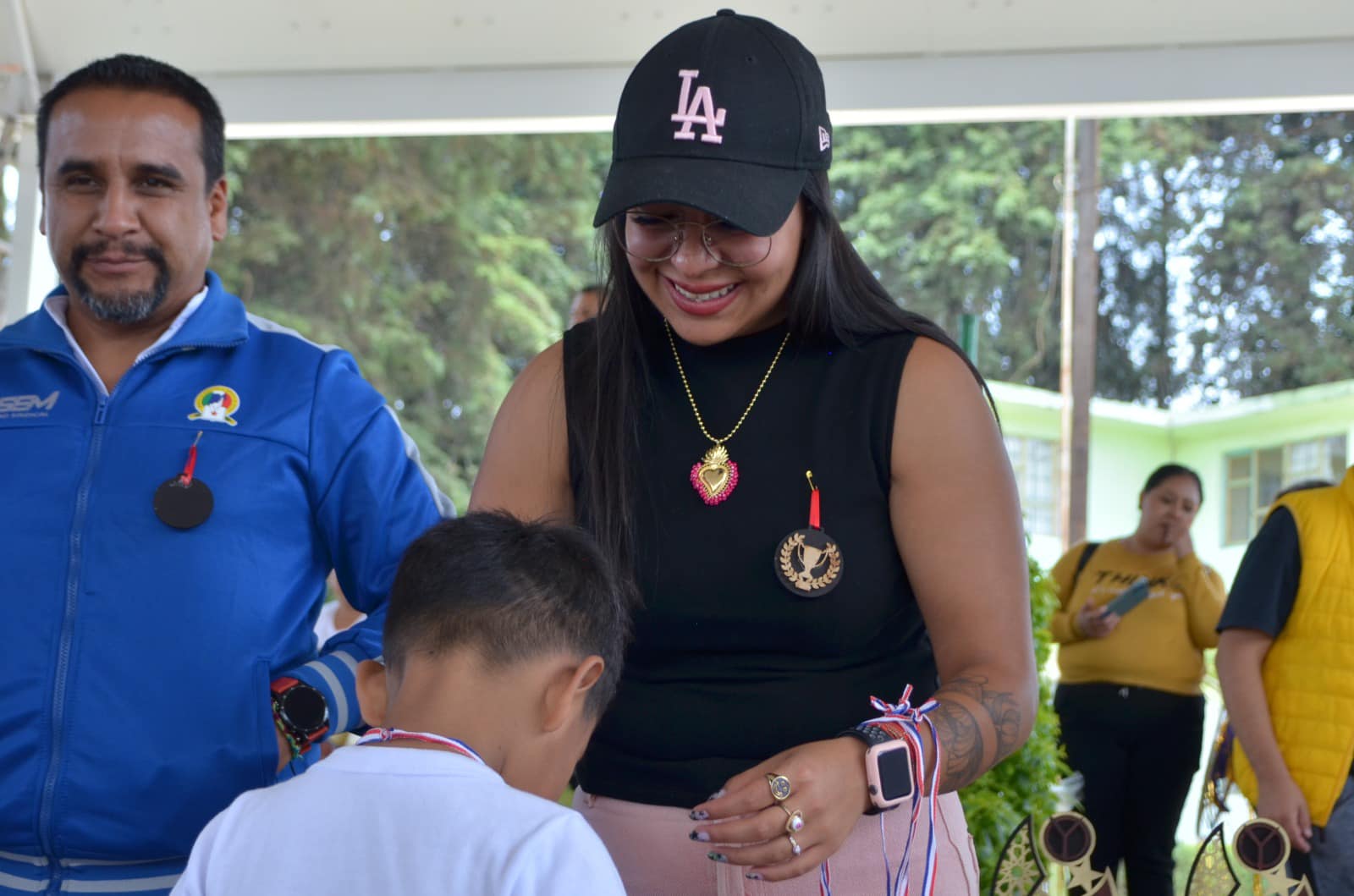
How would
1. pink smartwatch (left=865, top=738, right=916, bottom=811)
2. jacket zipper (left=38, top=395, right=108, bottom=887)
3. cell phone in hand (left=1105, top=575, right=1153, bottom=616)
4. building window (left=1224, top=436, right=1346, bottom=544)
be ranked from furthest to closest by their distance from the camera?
1. building window (left=1224, top=436, right=1346, bottom=544)
2. cell phone in hand (left=1105, top=575, right=1153, bottom=616)
3. jacket zipper (left=38, top=395, right=108, bottom=887)
4. pink smartwatch (left=865, top=738, right=916, bottom=811)

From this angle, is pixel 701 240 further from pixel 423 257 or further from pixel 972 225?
pixel 972 225

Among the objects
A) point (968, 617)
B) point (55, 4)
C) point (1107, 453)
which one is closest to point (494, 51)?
point (55, 4)

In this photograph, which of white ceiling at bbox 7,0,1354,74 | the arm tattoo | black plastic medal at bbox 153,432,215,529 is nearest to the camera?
the arm tattoo

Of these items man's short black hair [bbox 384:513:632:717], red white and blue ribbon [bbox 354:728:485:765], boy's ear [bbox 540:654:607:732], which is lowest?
red white and blue ribbon [bbox 354:728:485:765]

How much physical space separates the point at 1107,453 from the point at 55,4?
13848 millimetres

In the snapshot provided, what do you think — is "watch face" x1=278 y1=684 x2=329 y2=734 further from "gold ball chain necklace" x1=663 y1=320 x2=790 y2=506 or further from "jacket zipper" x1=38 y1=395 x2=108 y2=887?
"gold ball chain necklace" x1=663 y1=320 x2=790 y2=506

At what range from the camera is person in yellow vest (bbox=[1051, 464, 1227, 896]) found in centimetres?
641

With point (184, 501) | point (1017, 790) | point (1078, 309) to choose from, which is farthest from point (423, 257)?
point (184, 501)

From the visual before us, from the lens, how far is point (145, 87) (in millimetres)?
2518

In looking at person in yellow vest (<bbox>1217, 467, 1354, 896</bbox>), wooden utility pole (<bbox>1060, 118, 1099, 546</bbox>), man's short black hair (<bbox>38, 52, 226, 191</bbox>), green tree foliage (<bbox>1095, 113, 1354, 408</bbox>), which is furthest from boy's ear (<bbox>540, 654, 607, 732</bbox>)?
green tree foliage (<bbox>1095, 113, 1354, 408</bbox>)

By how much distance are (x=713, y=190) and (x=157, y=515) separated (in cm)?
100

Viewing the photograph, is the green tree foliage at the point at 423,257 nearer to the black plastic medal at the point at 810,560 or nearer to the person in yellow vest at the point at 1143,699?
the person in yellow vest at the point at 1143,699

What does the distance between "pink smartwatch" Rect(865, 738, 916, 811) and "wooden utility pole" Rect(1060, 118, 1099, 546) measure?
44.0 ft

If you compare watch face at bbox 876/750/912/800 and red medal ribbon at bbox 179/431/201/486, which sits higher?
red medal ribbon at bbox 179/431/201/486
